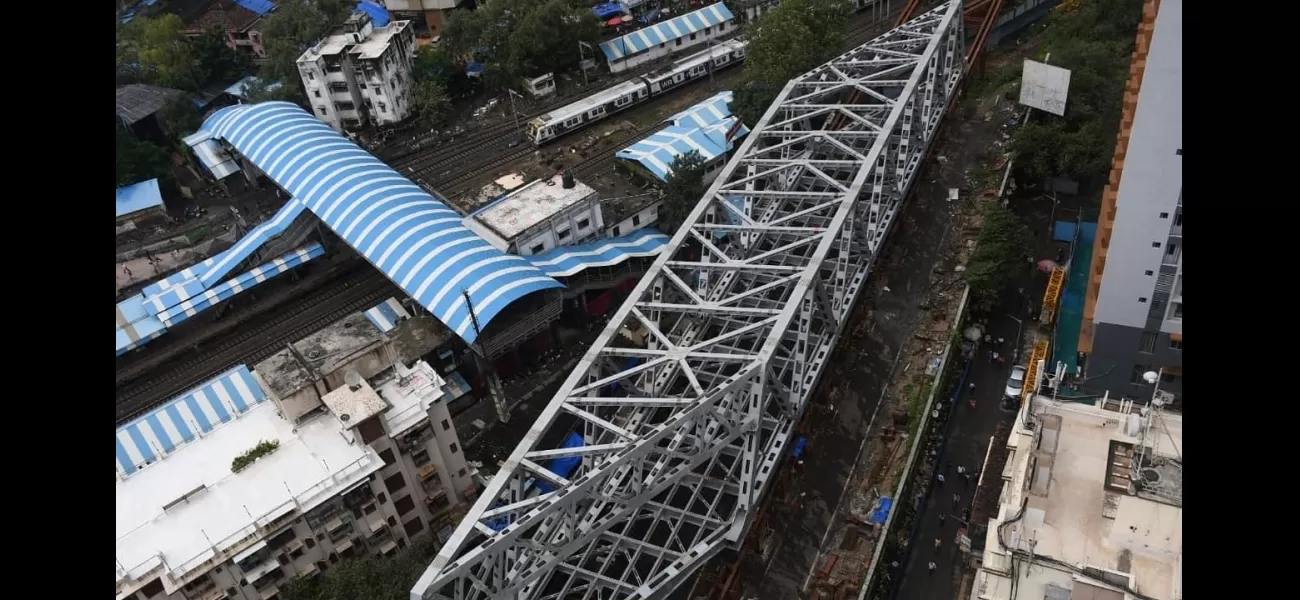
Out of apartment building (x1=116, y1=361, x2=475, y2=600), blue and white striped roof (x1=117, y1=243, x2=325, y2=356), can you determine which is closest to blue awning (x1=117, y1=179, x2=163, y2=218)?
blue and white striped roof (x1=117, y1=243, x2=325, y2=356)

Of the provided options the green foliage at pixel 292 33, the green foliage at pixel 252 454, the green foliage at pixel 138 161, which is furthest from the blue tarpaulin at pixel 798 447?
the green foliage at pixel 138 161

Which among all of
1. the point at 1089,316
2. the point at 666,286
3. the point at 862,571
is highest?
the point at 666,286

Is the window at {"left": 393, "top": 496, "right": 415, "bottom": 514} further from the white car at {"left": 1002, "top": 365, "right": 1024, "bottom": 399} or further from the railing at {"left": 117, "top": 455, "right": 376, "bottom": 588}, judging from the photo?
the white car at {"left": 1002, "top": 365, "right": 1024, "bottom": 399}

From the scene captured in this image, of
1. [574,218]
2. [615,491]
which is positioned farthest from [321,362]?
[574,218]

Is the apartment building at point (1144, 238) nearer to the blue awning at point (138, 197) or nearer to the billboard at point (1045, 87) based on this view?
the billboard at point (1045, 87)

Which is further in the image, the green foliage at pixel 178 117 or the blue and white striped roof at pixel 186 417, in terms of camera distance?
the green foliage at pixel 178 117

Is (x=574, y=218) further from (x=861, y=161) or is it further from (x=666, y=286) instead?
(x=861, y=161)
